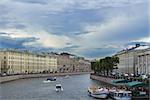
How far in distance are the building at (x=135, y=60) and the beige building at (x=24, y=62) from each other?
29126 millimetres

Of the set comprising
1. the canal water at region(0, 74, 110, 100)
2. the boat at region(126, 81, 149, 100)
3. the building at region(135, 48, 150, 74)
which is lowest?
the canal water at region(0, 74, 110, 100)

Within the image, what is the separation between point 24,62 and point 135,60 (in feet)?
156

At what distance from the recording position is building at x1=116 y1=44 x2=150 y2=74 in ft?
195

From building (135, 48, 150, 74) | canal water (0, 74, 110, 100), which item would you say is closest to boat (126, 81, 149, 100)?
canal water (0, 74, 110, 100)

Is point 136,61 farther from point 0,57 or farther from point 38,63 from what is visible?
point 38,63

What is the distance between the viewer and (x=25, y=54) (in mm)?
A: 112500

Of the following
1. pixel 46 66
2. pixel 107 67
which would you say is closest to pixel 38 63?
pixel 46 66

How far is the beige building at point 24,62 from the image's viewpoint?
95731 millimetres

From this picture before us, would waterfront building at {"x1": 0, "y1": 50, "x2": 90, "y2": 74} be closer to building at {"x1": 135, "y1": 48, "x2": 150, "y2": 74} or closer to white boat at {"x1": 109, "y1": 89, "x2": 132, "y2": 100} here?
building at {"x1": 135, "y1": 48, "x2": 150, "y2": 74}

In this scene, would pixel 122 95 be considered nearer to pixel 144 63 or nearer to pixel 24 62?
pixel 144 63

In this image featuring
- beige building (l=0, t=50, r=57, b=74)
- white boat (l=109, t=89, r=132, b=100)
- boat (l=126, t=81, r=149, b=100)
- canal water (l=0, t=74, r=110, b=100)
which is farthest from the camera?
beige building (l=0, t=50, r=57, b=74)

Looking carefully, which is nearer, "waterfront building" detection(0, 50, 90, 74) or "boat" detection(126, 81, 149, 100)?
"boat" detection(126, 81, 149, 100)

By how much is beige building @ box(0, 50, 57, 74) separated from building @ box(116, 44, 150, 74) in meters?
29.1

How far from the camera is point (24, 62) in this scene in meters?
110
